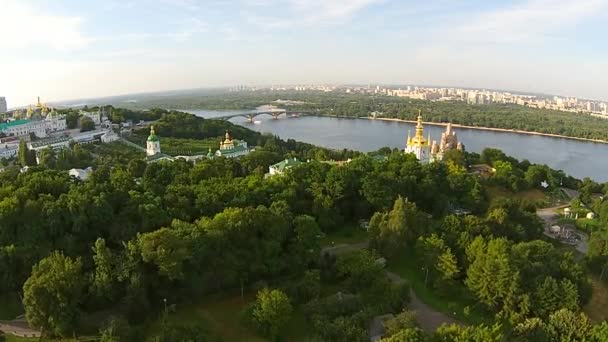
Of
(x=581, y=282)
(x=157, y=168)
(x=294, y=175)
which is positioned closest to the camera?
(x=581, y=282)

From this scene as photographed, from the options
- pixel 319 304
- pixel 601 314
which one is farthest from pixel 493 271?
pixel 319 304

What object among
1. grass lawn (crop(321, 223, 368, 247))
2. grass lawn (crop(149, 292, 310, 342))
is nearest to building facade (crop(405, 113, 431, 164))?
grass lawn (crop(321, 223, 368, 247))

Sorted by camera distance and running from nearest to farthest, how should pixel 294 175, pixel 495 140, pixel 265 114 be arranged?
1. pixel 294 175
2. pixel 495 140
3. pixel 265 114

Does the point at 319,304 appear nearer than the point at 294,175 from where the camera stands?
Yes

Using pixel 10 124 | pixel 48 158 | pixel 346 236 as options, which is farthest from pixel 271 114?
pixel 346 236

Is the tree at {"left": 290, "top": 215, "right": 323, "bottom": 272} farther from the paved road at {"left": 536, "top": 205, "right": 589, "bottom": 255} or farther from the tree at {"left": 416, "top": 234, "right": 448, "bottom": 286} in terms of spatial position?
the paved road at {"left": 536, "top": 205, "right": 589, "bottom": 255}

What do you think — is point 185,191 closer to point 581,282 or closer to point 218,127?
point 581,282
